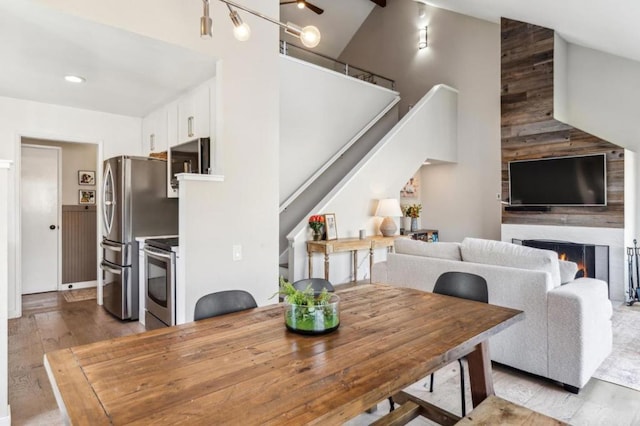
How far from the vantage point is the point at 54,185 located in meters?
5.53

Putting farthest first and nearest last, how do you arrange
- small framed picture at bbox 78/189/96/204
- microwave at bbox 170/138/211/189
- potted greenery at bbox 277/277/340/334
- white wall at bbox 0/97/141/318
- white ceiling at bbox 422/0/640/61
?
small framed picture at bbox 78/189/96/204 < white wall at bbox 0/97/141/318 < white ceiling at bbox 422/0/640/61 < microwave at bbox 170/138/211/189 < potted greenery at bbox 277/277/340/334

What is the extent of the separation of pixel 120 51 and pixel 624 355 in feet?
15.2

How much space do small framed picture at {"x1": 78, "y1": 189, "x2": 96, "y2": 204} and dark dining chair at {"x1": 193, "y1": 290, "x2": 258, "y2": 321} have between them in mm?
4918

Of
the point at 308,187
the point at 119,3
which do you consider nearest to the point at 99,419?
the point at 119,3

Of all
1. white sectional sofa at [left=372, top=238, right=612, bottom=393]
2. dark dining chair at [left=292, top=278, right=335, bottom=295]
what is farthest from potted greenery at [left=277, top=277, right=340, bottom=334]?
white sectional sofa at [left=372, top=238, right=612, bottom=393]

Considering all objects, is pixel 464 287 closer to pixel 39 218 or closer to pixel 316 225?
pixel 316 225

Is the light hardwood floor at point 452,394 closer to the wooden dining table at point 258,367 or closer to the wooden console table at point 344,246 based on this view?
the wooden dining table at point 258,367

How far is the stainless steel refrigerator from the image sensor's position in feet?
13.2

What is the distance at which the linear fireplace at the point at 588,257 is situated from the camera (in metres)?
5.09

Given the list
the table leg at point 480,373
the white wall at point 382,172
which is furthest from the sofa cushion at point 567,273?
the white wall at point 382,172

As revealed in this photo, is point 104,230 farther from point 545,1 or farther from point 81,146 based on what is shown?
point 545,1

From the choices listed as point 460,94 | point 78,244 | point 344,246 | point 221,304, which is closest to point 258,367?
point 221,304

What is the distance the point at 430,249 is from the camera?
339 centimetres

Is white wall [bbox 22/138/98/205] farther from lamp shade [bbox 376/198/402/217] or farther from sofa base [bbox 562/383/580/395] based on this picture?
sofa base [bbox 562/383/580/395]
